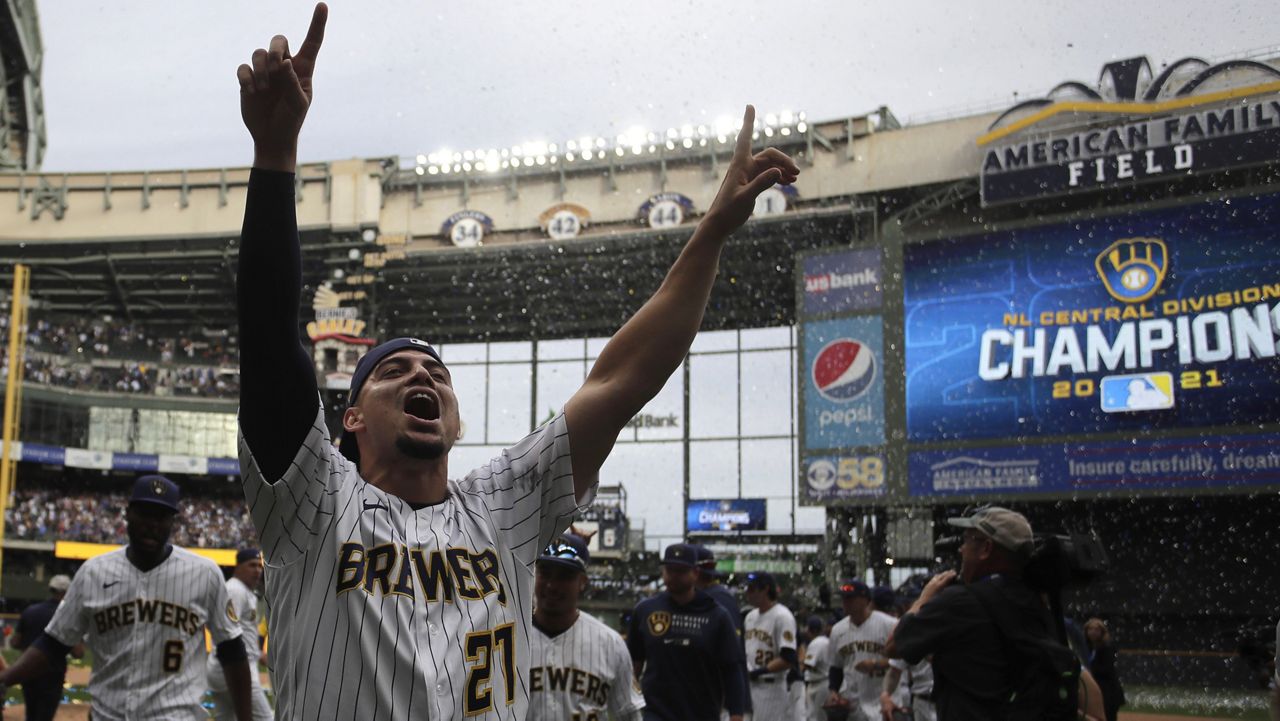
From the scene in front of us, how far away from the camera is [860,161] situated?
1342 inches

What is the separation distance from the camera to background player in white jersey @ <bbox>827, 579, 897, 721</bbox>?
37.1 feet

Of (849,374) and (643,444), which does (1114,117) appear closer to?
(849,374)

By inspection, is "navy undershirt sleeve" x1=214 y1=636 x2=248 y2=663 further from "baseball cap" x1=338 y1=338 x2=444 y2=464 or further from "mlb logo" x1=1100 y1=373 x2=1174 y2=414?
"mlb logo" x1=1100 y1=373 x2=1174 y2=414

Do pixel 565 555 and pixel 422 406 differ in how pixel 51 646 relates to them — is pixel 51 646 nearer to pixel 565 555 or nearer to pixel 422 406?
pixel 565 555

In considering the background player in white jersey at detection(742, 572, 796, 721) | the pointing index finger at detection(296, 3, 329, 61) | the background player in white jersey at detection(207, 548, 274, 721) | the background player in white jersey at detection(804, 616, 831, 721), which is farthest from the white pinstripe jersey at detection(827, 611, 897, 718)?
the pointing index finger at detection(296, 3, 329, 61)

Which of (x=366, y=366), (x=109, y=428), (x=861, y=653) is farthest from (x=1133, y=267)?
(x=109, y=428)

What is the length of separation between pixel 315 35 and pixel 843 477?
2809cm

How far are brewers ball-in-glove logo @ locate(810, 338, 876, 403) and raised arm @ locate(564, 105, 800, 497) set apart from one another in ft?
89.0

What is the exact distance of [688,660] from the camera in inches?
295

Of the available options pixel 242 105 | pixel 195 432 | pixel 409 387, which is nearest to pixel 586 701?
pixel 409 387

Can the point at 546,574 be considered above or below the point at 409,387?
below

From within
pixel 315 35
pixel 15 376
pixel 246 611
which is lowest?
pixel 246 611

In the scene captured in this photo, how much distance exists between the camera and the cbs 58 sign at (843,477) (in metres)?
29.1

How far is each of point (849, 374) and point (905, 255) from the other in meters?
3.13
